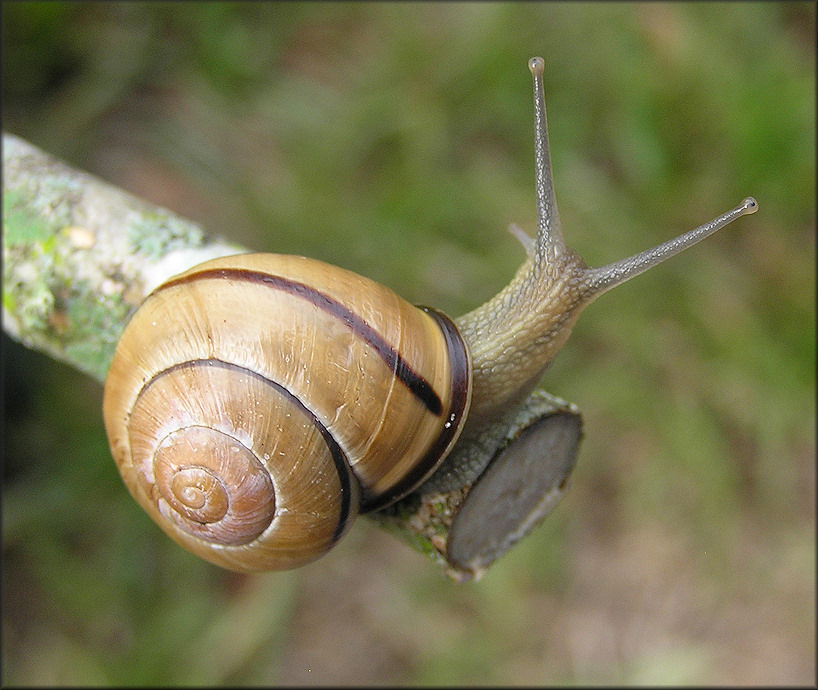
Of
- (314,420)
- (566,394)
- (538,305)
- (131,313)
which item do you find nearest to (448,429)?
(314,420)

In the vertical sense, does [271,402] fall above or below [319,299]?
below

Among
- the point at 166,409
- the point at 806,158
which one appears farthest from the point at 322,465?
the point at 806,158

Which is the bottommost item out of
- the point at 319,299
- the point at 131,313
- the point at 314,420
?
the point at 131,313

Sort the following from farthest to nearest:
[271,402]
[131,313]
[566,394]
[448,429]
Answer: [566,394], [131,313], [448,429], [271,402]

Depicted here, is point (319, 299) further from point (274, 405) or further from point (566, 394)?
point (566, 394)

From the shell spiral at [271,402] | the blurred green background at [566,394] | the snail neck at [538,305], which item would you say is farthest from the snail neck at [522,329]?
the blurred green background at [566,394]

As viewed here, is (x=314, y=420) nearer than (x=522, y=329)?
Yes
